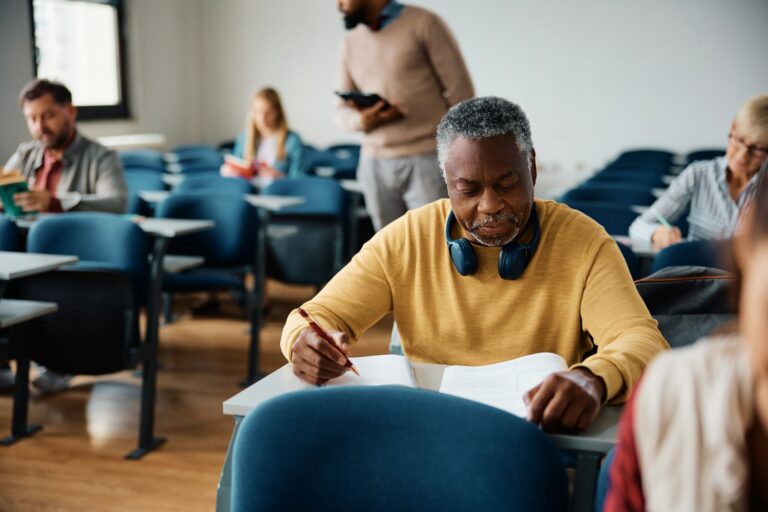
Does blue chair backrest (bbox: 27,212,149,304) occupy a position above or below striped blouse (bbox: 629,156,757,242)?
below

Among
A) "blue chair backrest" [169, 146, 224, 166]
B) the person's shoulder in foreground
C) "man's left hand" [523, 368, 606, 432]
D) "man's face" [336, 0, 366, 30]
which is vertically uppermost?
"man's face" [336, 0, 366, 30]

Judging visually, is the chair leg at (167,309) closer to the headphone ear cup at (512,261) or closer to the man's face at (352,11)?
the man's face at (352,11)

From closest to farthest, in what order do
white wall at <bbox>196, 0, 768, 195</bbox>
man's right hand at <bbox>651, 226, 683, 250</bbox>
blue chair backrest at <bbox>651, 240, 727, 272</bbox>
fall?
1. blue chair backrest at <bbox>651, 240, 727, 272</bbox>
2. man's right hand at <bbox>651, 226, 683, 250</bbox>
3. white wall at <bbox>196, 0, 768, 195</bbox>

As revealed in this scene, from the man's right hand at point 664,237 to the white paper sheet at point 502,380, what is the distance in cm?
147

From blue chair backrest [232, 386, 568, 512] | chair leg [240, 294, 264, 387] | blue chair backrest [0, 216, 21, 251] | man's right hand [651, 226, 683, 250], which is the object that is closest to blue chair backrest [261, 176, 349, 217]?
chair leg [240, 294, 264, 387]

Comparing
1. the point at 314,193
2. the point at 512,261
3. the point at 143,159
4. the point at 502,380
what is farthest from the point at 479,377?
the point at 143,159

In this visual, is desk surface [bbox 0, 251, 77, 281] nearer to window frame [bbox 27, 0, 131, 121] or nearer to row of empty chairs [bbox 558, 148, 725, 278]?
row of empty chairs [bbox 558, 148, 725, 278]

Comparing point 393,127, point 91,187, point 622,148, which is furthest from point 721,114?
point 91,187

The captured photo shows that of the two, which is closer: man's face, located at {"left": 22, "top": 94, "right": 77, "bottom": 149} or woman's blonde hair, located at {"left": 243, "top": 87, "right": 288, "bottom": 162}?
man's face, located at {"left": 22, "top": 94, "right": 77, "bottom": 149}

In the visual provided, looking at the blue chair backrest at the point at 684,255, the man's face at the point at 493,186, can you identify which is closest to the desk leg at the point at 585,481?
the man's face at the point at 493,186

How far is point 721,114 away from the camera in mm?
7688

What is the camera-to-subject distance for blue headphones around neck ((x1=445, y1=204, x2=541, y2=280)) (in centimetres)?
156

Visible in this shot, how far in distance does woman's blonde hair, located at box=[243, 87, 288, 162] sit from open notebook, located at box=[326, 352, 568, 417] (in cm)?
411

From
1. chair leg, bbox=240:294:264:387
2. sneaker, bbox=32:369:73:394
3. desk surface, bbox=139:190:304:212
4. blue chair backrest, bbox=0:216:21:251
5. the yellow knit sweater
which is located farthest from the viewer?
desk surface, bbox=139:190:304:212
